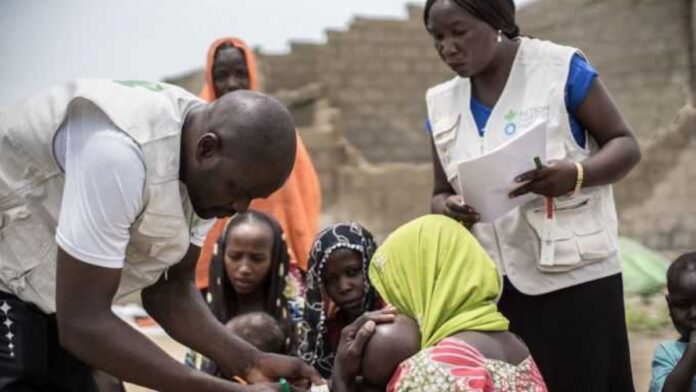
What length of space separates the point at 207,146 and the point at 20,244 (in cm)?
51

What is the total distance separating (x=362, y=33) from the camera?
13039 millimetres

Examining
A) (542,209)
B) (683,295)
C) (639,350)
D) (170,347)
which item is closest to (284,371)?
(542,209)

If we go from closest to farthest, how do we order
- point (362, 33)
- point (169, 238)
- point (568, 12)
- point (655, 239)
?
point (169, 238) < point (655, 239) < point (568, 12) < point (362, 33)

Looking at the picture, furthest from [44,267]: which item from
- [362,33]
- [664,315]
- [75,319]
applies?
[362,33]

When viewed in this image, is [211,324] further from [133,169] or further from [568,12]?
[568,12]

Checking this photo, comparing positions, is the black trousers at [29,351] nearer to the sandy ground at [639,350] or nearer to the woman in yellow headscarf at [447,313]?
the woman in yellow headscarf at [447,313]

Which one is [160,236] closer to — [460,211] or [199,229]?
[199,229]

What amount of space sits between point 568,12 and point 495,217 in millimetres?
8501

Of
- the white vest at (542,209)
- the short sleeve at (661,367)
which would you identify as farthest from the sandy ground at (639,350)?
the white vest at (542,209)

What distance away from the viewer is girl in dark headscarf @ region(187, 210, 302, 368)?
460 cm

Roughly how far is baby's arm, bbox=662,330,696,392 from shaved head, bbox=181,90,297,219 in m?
1.68

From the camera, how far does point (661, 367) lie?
382 cm

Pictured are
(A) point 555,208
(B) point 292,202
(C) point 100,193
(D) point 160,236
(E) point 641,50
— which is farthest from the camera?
(E) point 641,50

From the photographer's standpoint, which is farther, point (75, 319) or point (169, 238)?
point (169, 238)
